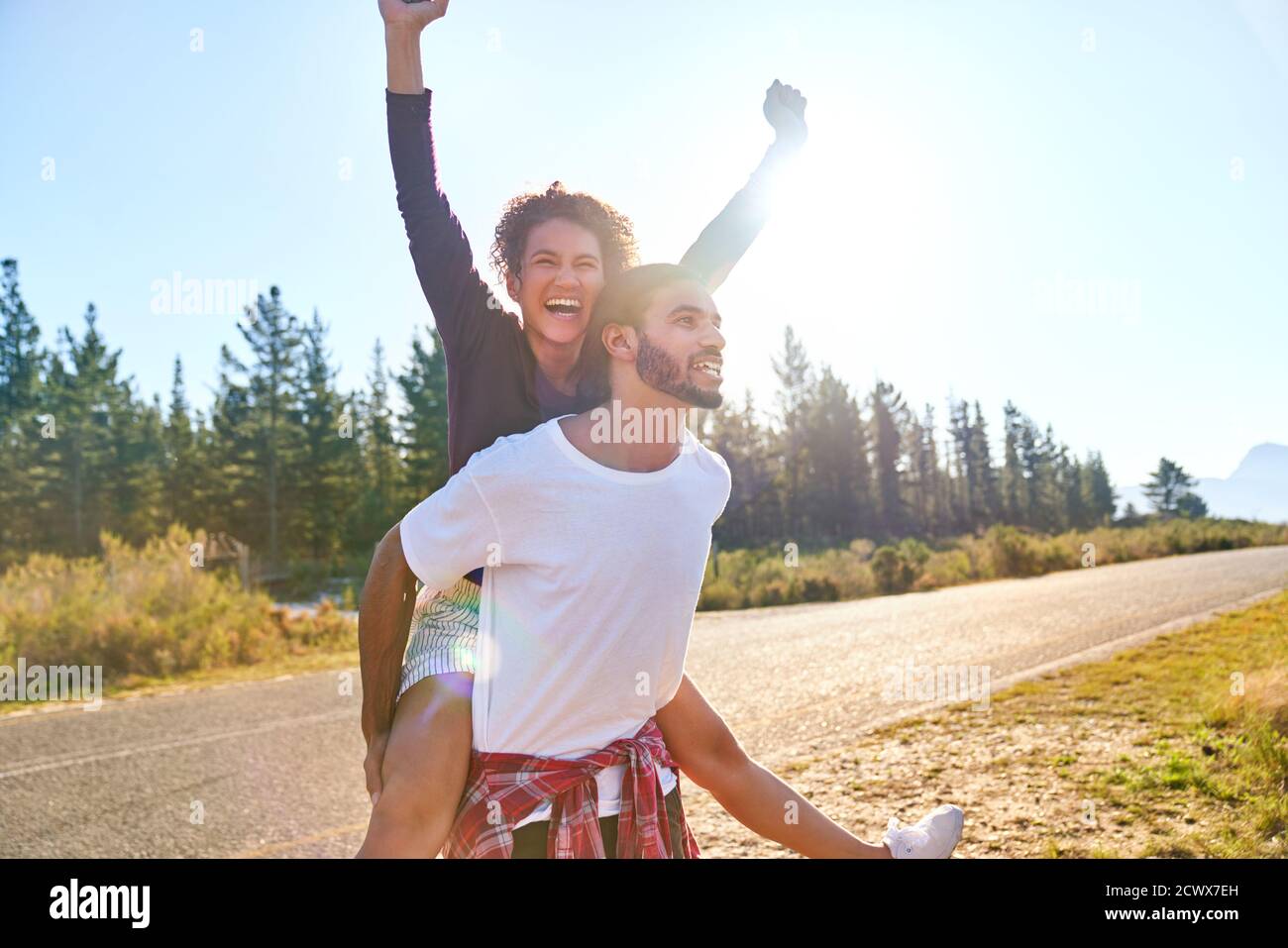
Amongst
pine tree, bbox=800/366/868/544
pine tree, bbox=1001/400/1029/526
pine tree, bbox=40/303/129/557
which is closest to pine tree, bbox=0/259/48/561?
pine tree, bbox=40/303/129/557

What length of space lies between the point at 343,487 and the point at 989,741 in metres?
43.1

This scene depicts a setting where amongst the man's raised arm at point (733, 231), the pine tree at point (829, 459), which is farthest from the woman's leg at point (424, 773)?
the pine tree at point (829, 459)

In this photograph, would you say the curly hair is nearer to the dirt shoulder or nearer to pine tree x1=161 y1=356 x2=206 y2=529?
the dirt shoulder

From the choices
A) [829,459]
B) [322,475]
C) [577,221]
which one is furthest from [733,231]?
[829,459]

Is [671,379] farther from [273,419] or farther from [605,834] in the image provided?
[273,419]

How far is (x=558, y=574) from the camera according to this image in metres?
1.75

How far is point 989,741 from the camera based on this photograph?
5.60 meters

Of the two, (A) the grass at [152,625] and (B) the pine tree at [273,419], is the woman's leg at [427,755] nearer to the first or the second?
(A) the grass at [152,625]

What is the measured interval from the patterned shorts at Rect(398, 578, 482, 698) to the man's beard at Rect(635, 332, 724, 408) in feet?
1.91

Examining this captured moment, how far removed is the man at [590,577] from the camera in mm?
1749

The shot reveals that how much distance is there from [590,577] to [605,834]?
56 centimetres

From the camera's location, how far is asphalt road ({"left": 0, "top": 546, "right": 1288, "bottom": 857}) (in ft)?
16.9

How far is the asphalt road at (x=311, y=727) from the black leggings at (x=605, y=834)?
10.4 ft

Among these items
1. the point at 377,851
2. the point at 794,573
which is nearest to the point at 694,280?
the point at 377,851
